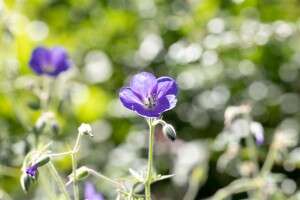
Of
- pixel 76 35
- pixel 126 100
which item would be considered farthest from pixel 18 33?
pixel 126 100

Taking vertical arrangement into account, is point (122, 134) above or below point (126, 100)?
below

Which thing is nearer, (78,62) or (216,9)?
(216,9)

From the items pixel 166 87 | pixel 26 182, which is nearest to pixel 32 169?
pixel 26 182

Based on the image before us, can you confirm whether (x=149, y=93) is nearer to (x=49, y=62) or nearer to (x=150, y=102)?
(x=150, y=102)

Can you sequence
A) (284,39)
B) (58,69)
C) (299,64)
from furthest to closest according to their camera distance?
(299,64)
(284,39)
(58,69)

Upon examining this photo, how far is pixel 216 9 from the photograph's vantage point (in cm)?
428

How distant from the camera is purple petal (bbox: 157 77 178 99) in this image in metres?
2.06

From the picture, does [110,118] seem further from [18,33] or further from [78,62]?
[18,33]

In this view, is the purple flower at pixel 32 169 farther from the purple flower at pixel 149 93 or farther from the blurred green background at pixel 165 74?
the blurred green background at pixel 165 74

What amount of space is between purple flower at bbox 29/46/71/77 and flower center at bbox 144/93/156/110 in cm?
124

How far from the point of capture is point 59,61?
3.27 metres

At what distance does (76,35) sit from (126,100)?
273cm

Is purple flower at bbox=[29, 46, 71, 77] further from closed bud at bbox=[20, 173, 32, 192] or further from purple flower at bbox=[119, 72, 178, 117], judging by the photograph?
purple flower at bbox=[119, 72, 178, 117]

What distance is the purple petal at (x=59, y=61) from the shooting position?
128 inches
